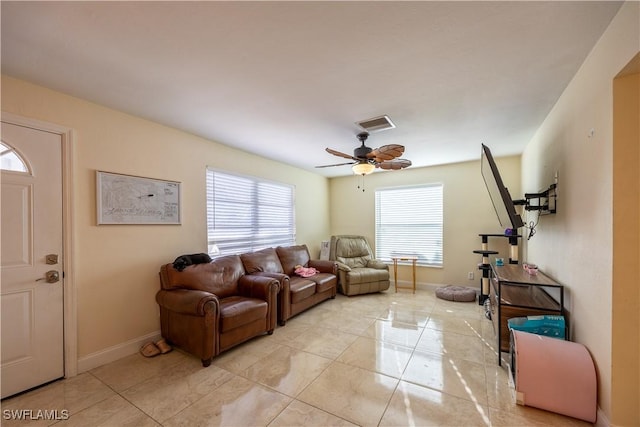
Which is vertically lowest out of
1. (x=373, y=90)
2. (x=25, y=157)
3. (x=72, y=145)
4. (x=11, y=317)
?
(x=11, y=317)

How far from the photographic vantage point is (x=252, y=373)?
→ 2.28m

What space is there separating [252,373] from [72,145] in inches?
105

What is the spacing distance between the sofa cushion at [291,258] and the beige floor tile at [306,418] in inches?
95.5

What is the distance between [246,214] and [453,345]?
10.9ft

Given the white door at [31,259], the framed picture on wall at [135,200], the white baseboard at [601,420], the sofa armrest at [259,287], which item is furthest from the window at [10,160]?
the white baseboard at [601,420]

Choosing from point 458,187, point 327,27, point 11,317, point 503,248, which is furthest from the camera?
point 458,187

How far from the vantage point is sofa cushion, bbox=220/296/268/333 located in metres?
2.52

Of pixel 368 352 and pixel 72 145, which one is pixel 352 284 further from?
pixel 72 145

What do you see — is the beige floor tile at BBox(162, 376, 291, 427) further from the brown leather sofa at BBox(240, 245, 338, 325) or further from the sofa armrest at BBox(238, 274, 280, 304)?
the brown leather sofa at BBox(240, 245, 338, 325)

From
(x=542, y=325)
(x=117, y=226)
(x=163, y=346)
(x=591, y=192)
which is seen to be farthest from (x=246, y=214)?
(x=591, y=192)

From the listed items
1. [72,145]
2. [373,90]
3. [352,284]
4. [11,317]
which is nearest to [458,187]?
[352,284]

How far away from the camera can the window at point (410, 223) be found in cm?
501

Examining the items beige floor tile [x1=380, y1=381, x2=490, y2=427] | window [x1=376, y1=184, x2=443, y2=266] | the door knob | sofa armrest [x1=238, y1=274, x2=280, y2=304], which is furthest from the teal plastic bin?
the door knob

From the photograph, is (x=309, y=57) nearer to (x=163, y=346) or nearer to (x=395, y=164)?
(x=395, y=164)
